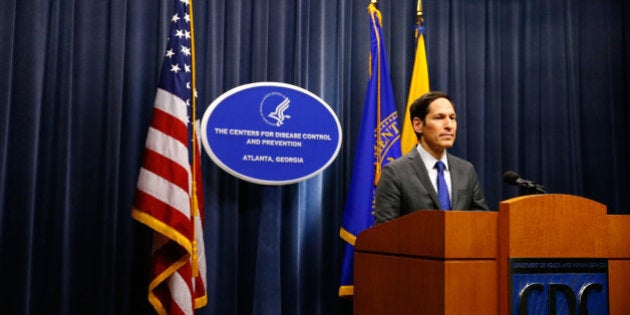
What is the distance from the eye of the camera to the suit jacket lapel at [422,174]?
264 cm

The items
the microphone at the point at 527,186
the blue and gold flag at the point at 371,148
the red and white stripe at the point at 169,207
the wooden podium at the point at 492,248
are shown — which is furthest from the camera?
the blue and gold flag at the point at 371,148

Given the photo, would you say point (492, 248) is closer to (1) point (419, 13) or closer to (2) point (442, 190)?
(2) point (442, 190)

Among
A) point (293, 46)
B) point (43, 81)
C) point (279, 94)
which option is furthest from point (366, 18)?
point (43, 81)

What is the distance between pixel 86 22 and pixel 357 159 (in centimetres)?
186

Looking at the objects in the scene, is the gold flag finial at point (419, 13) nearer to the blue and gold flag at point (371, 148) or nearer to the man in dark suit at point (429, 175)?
the blue and gold flag at point (371, 148)

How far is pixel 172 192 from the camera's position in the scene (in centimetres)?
318

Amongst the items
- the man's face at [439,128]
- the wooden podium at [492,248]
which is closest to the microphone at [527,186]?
the wooden podium at [492,248]

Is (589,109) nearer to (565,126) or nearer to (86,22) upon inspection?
(565,126)

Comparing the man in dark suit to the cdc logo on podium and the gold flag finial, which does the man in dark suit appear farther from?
the gold flag finial

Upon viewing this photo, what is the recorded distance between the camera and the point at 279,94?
12.1ft

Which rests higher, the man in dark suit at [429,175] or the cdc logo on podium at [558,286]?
the man in dark suit at [429,175]

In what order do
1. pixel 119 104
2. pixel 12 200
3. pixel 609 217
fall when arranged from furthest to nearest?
pixel 119 104
pixel 12 200
pixel 609 217

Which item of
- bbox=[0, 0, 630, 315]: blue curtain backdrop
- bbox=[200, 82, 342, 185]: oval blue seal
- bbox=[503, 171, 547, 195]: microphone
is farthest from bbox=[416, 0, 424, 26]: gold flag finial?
bbox=[503, 171, 547, 195]: microphone

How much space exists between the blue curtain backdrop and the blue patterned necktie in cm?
138
